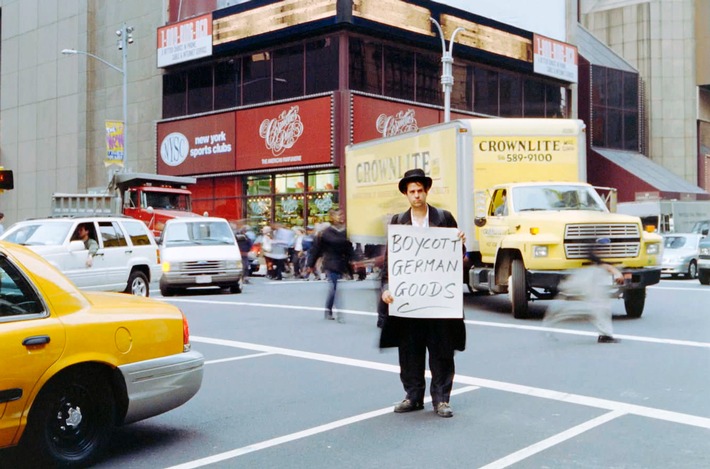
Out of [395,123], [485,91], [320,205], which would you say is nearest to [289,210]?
[320,205]

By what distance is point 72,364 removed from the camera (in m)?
4.99

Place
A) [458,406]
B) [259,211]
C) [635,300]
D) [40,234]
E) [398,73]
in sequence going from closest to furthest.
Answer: [458,406] < [635,300] < [40,234] < [398,73] < [259,211]

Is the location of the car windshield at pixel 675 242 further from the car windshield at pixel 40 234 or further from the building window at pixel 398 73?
the car windshield at pixel 40 234

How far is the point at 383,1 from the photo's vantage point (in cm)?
3228

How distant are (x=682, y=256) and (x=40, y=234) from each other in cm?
1927

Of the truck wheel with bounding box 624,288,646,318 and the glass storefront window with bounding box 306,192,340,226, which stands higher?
the glass storefront window with bounding box 306,192,340,226

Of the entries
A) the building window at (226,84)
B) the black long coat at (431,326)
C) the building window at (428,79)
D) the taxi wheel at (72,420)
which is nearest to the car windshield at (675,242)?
the building window at (428,79)

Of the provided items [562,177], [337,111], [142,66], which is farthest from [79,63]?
[562,177]

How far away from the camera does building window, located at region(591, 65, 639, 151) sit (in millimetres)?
47031

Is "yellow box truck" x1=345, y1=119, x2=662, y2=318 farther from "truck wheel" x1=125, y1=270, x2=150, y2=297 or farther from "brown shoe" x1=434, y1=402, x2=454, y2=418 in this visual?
"truck wheel" x1=125, y1=270, x2=150, y2=297

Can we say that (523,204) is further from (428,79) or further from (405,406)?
(428,79)

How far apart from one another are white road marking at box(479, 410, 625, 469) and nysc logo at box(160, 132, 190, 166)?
3353 centimetres

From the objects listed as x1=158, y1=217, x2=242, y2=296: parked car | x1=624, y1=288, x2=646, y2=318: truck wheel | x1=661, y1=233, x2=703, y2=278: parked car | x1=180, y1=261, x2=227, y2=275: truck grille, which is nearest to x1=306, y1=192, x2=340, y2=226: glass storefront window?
x1=661, y1=233, x2=703, y2=278: parked car

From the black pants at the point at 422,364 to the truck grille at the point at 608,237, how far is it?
272 inches
